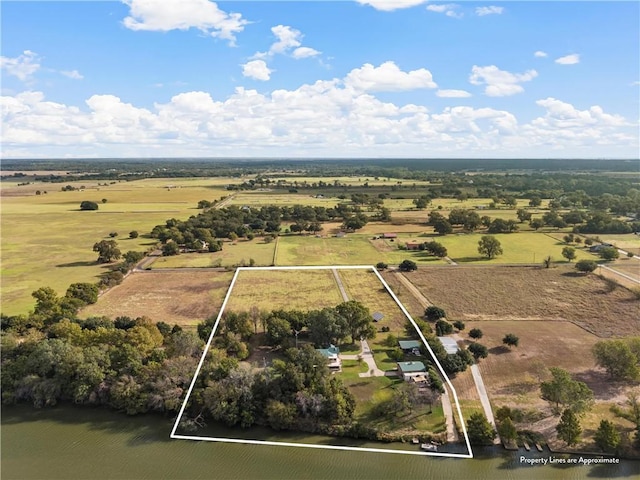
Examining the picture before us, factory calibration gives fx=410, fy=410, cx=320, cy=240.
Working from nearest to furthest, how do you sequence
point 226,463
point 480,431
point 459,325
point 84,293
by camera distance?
point 226,463 → point 480,431 → point 459,325 → point 84,293

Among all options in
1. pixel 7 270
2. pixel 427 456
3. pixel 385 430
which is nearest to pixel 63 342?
pixel 385 430

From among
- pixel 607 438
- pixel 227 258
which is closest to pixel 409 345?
pixel 607 438

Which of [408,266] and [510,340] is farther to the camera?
[408,266]

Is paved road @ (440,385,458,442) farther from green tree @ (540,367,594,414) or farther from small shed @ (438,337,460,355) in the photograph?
green tree @ (540,367,594,414)

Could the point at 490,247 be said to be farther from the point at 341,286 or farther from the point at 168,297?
the point at 168,297

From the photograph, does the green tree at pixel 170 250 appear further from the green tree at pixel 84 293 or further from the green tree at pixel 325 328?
the green tree at pixel 325 328

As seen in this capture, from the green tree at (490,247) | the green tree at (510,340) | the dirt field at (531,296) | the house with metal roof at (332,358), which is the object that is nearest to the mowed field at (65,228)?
the house with metal roof at (332,358)
